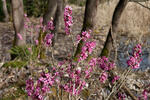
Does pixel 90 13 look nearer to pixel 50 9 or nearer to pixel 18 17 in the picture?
pixel 50 9

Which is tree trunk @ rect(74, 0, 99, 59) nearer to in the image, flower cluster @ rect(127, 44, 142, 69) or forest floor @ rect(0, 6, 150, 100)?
forest floor @ rect(0, 6, 150, 100)

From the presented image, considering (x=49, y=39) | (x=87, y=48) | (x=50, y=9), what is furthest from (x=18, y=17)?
(x=87, y=48)

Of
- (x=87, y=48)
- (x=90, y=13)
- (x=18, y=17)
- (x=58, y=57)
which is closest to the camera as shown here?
(x=87, y=48)

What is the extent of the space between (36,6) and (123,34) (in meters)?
6.64

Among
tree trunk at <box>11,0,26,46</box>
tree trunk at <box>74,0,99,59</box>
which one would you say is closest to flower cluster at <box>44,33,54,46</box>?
tree trunk at <box>74,0,99,59</box>

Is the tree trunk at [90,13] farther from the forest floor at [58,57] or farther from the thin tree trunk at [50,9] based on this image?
the thin tree trunk at [50,9]

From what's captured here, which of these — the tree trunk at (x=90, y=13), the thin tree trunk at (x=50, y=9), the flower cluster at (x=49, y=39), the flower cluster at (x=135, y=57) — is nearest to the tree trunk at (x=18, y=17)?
the thin tree trunk at (x=50, y=9)

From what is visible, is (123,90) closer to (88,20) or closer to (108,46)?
(108,46)

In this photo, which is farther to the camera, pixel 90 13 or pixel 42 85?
pixel 90 13

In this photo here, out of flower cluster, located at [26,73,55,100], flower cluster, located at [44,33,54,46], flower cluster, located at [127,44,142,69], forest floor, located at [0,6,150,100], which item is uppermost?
flower cluster, located at [44,33,54,46]

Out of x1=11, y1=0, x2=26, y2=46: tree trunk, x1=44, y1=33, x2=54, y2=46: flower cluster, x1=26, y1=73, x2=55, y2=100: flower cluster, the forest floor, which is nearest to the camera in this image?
x1=26, y1=73, x2=55, y2=100: flower cluster

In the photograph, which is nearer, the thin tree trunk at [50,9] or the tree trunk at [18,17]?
the tree trunk at [18,17]

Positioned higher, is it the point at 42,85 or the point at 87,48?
the point at 87,48

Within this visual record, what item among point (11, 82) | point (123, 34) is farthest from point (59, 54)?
point (123, 34)
